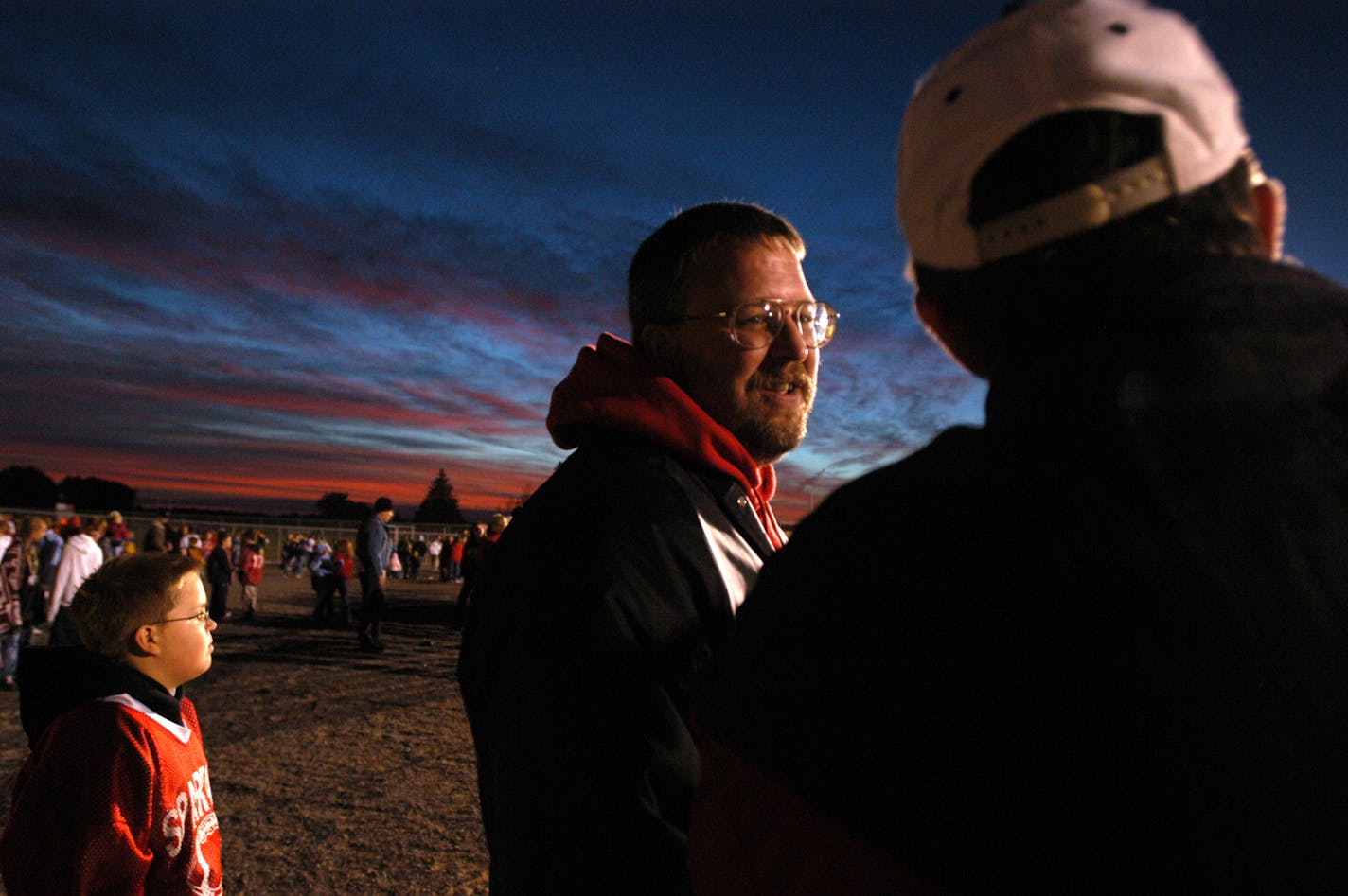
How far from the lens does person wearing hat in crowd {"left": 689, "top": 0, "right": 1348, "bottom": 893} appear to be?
0.52 meters

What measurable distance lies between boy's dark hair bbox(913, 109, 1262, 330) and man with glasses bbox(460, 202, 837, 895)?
0.74 m

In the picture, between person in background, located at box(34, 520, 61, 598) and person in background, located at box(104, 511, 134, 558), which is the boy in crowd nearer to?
person in background, located at box(34, 520, 61, 598)

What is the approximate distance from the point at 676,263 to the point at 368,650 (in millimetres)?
10866

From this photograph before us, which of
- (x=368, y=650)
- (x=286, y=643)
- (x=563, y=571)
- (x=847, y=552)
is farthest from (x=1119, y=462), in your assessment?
(x=286, y=643)

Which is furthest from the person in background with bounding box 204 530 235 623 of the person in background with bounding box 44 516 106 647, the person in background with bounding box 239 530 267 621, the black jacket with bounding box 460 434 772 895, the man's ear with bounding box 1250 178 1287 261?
the man's ear with bounding box 1250 178 1287 261

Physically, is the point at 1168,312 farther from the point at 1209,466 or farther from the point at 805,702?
the point at 805,702

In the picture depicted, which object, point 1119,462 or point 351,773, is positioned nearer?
point 1119,462

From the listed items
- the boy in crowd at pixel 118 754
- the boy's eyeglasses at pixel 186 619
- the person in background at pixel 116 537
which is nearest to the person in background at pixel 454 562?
the person in background at pixel 116 537

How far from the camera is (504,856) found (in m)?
1.22

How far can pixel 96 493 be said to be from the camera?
86438 mm

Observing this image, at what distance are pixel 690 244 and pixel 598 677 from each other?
3.40 ft

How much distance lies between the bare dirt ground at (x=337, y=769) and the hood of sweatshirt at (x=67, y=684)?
2168 millimetres

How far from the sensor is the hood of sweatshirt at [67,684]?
2.36 m

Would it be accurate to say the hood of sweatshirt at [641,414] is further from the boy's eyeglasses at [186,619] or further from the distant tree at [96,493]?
the distant tree at [96,493]
